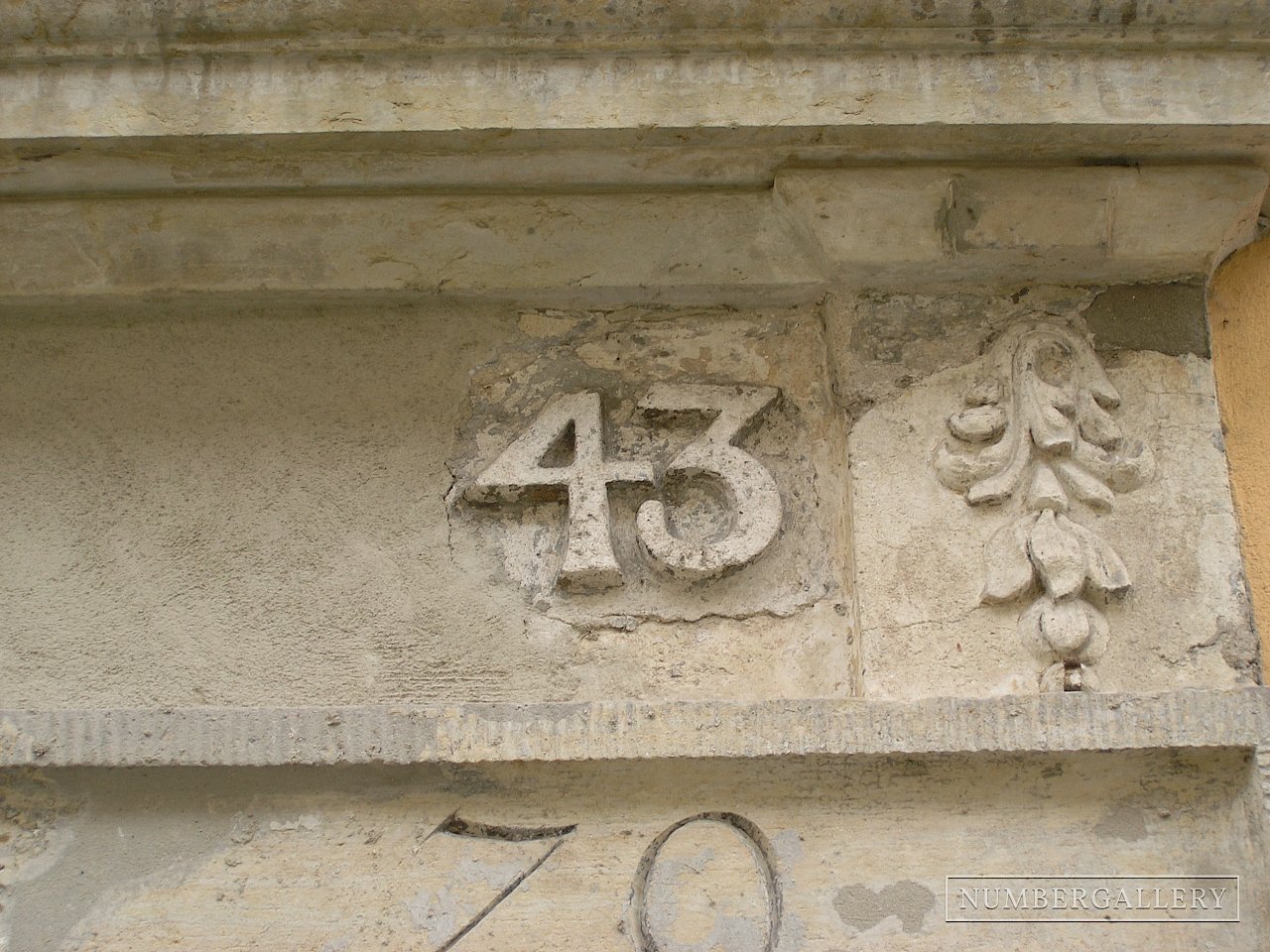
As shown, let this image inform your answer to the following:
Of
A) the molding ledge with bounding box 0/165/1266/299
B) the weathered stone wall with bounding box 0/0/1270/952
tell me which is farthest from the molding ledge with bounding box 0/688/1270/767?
the molding ledge with bounding box 0/165/1266/299

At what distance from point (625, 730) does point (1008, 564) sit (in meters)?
0.56

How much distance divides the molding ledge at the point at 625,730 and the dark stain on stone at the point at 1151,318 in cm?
54

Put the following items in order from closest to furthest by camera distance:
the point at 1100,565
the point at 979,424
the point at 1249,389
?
the point at 1100,565
the point at 979,424
the point at 1249,389

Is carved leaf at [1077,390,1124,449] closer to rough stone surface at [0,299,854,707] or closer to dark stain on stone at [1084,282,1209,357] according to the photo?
dark stain on stone at [1084,282,1209,357]

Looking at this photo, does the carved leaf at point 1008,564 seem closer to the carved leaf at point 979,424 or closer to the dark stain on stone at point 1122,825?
the carved leaf at point 979,424

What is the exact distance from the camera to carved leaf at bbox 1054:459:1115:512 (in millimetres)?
1824

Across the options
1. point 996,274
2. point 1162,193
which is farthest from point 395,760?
point 1162,193

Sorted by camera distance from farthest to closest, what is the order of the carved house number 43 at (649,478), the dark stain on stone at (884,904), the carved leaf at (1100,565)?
the carved house number 43 at (649,478)
the carved leaf at (1100,565)
the dark stain on stone at (884,904)

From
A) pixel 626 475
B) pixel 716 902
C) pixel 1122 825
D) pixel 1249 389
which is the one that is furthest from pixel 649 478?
pixel 1249 389

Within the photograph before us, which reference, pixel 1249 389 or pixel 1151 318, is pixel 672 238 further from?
pixel 1249 389

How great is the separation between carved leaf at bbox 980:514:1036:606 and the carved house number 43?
0.29 metres

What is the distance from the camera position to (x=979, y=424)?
187cm

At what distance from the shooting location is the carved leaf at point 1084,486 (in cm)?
182

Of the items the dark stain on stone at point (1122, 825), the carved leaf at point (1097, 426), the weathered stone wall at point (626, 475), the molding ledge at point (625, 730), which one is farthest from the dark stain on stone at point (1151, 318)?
the dark stain on stone at point (1122, 825)
